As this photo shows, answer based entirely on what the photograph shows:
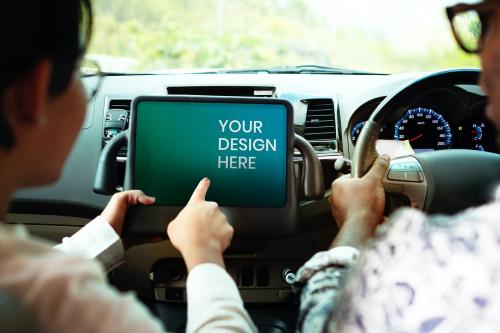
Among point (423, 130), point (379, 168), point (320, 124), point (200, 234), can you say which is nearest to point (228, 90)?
point (320, 124)

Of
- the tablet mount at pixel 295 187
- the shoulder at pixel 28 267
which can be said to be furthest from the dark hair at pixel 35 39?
the tablet mount at pixel 295 187

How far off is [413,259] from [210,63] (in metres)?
2.45

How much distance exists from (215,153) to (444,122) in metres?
0.94

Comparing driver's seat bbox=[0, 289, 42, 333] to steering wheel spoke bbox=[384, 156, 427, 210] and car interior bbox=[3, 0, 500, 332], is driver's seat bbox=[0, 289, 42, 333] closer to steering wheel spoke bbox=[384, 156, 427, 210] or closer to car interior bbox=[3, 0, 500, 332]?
car interior bbox=[3, 0, 500, 332]

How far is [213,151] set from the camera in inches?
64.4

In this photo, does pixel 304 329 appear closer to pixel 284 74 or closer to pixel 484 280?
pixel 484 280

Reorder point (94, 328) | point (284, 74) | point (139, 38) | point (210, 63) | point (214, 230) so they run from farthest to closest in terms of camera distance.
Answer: point (139, 38), point (210, 63), point (284, 74), point (214, 230), point (94, 328)

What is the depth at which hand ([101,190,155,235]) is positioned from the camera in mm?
1564

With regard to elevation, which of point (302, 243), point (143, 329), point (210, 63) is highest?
point (210, 63)

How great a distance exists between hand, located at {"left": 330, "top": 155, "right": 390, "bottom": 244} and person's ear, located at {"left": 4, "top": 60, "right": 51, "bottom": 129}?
888 mm

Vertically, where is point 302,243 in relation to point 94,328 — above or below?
below

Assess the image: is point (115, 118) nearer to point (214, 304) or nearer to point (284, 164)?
point (284, 164)

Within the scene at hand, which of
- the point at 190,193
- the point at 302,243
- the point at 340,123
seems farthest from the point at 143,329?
the point at 340,123

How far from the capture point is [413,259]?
87cm
